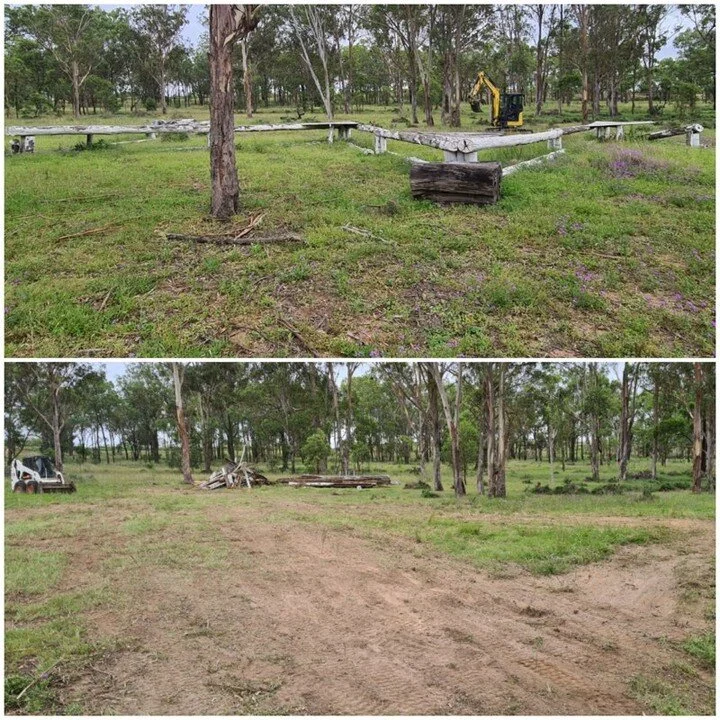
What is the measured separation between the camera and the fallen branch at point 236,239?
770 cm

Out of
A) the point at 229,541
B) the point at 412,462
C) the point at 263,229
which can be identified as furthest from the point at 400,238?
the point at 412,462

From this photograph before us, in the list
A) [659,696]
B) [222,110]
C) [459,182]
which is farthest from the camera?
[459,182]

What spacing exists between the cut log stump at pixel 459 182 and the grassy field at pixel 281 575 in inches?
205

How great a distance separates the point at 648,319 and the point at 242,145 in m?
13.9

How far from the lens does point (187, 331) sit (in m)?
5.81

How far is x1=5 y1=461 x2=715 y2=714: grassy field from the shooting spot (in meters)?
3.72

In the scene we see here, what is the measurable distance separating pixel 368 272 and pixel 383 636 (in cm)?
420

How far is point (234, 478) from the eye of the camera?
16625 mm

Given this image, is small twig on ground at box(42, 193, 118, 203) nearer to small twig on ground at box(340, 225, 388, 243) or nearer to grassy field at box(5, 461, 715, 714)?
small twig on ground at box(340, 225, 388, 243)

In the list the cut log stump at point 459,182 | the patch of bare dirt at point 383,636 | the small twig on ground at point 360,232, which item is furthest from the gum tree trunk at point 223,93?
the patch of bare dirt at point 383,636

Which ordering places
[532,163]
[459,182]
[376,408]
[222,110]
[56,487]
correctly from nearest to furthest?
[222,110], [459,182], [532,163], [56,487], [376,408]

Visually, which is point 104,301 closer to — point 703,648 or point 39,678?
point 39,678

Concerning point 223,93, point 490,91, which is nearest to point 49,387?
point 223,93

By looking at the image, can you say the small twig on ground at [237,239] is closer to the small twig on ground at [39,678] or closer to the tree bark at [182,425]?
the small twig on ground at [39,678]
